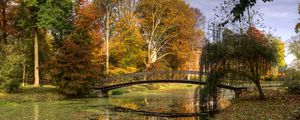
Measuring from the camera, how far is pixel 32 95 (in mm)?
28750

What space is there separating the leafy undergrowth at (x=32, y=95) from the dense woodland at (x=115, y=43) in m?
0.85

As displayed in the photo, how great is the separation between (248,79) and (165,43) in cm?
3038

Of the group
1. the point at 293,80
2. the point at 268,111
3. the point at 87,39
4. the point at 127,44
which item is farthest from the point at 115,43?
the point at 268,111

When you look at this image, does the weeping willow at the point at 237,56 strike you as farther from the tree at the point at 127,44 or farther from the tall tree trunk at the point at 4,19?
the tree at the point at 127,44

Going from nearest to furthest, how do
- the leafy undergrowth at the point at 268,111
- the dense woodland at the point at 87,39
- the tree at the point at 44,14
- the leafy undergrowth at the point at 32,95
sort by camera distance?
the leafy undergrowth at the point at 268,111, the leafy undergrowth at the point at 32,95, the dense woodland at the point at 87,39, the tree at the point at 44,14

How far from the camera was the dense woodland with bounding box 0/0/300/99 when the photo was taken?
739 inches

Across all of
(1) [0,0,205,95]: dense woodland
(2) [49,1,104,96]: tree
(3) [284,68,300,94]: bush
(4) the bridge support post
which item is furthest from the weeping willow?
(4) the bridge support post

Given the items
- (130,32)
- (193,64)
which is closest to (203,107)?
(130,32)

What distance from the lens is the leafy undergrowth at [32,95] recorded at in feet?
88.1

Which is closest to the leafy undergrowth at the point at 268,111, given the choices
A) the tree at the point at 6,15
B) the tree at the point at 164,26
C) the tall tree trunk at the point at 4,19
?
the tree at the point at 6,15

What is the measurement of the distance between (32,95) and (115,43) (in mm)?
15745

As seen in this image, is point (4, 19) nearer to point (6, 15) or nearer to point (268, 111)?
point (6, 15)

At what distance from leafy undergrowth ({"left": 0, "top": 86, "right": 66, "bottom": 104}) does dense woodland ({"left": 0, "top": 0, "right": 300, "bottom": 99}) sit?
851 millimetres

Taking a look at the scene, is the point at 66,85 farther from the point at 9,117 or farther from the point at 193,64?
the point at 193,64
